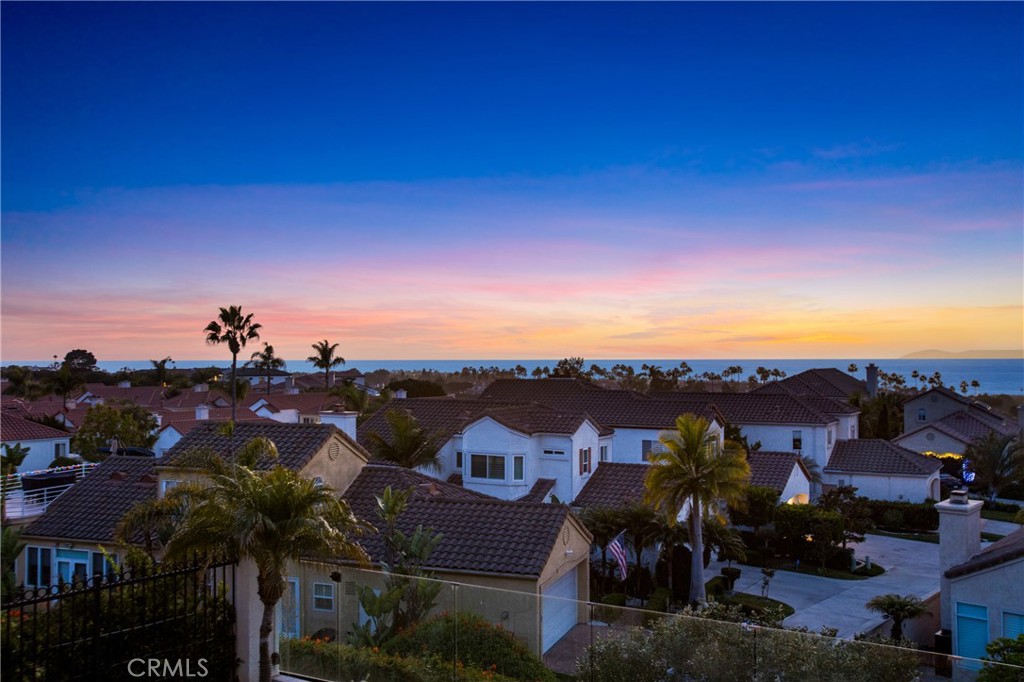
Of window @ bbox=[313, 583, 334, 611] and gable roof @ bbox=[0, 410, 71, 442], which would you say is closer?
window @ bbox=[313, 583, 334, 611]

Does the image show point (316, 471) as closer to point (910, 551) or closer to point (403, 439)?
point (403, 439)

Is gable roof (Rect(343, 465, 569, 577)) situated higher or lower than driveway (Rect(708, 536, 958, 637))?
higher

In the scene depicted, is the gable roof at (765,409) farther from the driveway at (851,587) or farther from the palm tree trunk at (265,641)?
the palm tree trunk at (265,641)

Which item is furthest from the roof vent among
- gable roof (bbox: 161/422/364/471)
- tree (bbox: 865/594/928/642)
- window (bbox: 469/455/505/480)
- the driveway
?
window (bbox: 469/455/505/480)

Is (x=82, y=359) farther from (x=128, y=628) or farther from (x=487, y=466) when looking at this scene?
(x=128, y=628)

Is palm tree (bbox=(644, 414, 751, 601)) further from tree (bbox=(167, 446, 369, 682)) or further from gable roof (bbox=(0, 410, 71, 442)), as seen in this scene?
gable roof (bbox=(0, 410, 71, 442))

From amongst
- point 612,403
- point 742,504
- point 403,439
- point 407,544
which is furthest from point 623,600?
point 612,403
